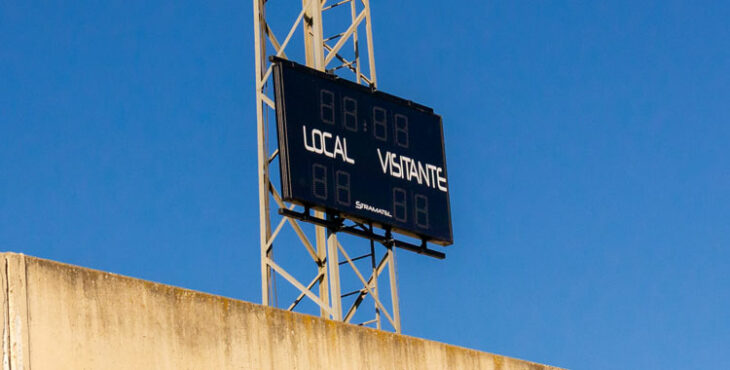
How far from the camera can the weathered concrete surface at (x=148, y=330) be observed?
42.7ft

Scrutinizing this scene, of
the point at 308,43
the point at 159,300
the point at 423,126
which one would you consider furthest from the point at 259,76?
the point at 159,300

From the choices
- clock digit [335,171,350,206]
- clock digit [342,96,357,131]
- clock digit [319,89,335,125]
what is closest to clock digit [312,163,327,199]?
clock digit [335,171,350,206]

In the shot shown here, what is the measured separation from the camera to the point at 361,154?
69.5 ft

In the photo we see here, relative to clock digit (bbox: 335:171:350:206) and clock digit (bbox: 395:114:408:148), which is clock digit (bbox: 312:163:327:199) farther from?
clock digit (bbox: 395:114:408:148)

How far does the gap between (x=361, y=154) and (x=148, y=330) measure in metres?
7.59

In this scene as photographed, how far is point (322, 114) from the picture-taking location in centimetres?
2086

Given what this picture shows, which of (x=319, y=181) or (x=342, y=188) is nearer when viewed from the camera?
(x=319, y=181)

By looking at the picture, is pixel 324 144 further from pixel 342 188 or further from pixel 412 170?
pixel 412 170

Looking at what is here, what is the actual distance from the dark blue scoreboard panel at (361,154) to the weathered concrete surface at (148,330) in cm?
402

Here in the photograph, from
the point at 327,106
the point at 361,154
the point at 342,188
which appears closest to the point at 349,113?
the point at 327,106

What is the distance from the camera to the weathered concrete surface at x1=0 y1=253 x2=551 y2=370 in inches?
512

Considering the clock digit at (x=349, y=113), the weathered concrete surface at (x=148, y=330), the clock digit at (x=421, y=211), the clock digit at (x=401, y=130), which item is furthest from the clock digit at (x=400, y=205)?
the weathered concrete surface at (x=148, y=330)

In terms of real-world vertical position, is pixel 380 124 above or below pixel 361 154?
above

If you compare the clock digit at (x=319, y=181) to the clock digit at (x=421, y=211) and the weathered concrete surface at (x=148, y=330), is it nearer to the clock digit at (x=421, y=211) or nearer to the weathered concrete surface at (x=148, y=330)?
the clock digit at (x=421, y=211)
